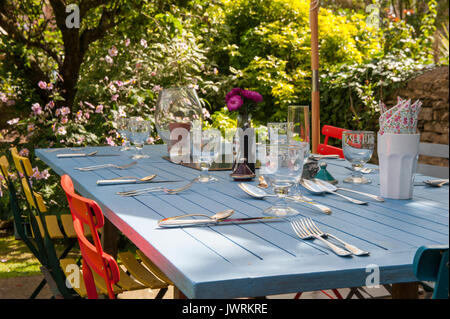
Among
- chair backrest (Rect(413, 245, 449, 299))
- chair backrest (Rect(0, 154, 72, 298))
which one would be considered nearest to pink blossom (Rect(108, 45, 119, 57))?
chair backrest (Rect(0, 154, 72, 298))

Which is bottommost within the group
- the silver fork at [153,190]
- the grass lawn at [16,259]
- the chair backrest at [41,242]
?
the grass lawn at [16,259]

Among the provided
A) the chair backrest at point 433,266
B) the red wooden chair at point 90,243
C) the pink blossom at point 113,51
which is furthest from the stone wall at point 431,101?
the chair backrest at point 433,266

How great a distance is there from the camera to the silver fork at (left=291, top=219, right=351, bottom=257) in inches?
46.2

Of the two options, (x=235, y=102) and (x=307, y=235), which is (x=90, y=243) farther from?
(x=235, y=102)

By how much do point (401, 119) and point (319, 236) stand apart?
609 mm

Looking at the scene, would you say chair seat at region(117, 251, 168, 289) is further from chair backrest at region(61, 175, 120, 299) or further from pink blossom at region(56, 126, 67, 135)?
pink blossom at region(56, 126, 67, 135)

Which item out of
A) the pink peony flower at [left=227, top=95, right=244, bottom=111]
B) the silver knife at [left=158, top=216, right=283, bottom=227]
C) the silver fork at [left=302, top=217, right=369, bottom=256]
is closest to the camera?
the silver fork at [left=302, top=217, right=369, bottom=256]

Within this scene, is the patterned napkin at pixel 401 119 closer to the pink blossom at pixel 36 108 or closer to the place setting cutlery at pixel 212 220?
the place setting cutlery at pixel 212 220

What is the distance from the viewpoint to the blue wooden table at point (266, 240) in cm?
104

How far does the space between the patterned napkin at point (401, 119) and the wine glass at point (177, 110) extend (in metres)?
1.33

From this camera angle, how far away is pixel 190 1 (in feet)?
16.7

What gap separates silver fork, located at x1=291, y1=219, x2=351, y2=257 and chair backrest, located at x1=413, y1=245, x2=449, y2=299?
445mm

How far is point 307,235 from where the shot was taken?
51.8 inches
